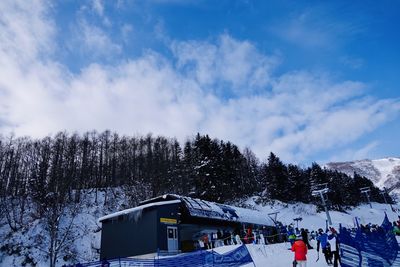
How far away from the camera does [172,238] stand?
26.0 meters

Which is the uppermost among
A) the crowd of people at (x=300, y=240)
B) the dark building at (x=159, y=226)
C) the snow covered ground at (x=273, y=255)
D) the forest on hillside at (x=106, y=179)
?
the forest on hillside at (x=106, y=179)

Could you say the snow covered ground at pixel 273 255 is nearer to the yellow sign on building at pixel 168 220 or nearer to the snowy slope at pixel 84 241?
the snowy slope at pixel 84 241

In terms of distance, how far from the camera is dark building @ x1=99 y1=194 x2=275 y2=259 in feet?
82.4

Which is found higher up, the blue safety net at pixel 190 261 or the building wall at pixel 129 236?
the building wall at pixel 129 236

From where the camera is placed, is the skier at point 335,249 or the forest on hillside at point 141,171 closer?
the skier at point 335,249

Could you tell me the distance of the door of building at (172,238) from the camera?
25.5m

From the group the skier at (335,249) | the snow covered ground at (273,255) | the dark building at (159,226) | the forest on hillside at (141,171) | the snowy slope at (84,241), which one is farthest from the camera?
the forest on hillside at (141,171)

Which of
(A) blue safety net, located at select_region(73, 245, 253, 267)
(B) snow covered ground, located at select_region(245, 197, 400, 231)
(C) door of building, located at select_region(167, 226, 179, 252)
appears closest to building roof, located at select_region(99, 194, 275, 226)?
(C) door of building, located at select_region(167, 226, 179, 252)

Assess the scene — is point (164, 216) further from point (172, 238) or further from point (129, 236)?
point (129, 236)

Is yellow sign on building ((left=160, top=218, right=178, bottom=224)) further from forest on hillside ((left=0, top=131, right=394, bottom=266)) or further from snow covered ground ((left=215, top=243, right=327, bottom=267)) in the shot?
forest on hillside ((left=0, top=131, right=394, bottom=266))

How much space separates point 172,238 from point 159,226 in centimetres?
189

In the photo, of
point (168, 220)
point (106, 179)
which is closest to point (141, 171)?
point (106, 179)

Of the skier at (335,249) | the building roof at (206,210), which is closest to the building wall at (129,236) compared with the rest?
the building roof at (206,210)

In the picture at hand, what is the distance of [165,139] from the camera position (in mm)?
78688
